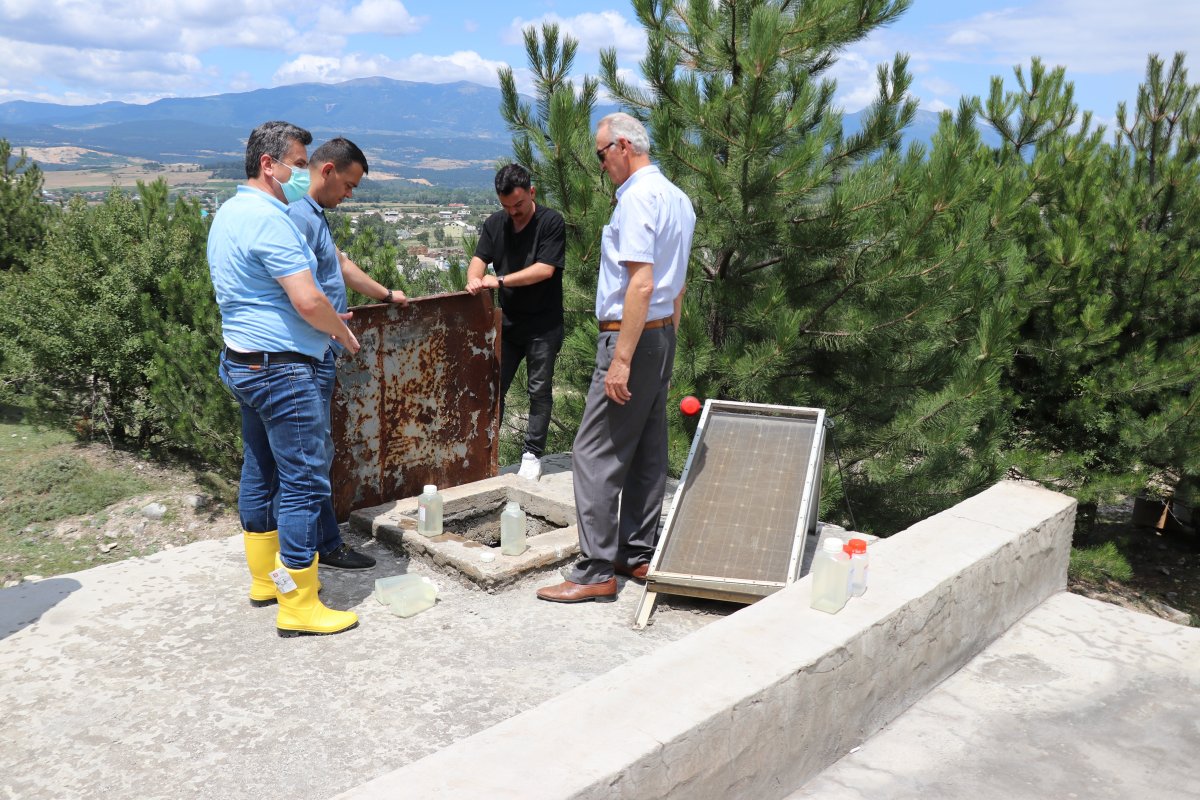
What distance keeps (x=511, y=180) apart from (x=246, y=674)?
2417mm

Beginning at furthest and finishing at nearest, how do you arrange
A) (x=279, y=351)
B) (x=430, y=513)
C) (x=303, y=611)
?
(x=430, y=513), (x=303, y=611), (x=279, y=351)

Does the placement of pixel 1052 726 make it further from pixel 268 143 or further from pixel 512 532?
pixel 268 143

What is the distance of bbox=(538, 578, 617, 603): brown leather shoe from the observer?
3.45 metres

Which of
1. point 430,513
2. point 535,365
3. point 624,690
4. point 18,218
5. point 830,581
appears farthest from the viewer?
point 18,218

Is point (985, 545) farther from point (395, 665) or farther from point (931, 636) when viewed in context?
point (395, 665)

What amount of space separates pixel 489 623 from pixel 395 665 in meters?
0.43

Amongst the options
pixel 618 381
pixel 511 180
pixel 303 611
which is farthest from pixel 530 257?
pixel 303 611

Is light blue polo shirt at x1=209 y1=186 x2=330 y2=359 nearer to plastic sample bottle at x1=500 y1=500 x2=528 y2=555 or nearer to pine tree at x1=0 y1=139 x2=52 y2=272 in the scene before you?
plastic sample bottle at x1=500 y1=500 x2=528 y2=555

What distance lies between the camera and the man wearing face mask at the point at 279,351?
2.89 metres

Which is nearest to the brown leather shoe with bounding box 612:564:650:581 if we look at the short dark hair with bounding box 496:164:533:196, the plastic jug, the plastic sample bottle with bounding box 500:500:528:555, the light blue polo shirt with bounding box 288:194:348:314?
the plastic sample bottle with bounding box 500:500:528:555

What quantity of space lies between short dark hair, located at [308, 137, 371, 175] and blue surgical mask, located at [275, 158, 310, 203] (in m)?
0.11

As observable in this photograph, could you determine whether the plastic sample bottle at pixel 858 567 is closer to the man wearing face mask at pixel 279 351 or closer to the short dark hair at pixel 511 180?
the man wearing face mask at pixel 279 351

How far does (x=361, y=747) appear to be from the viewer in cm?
247

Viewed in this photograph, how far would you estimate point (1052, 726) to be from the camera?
105 inches
